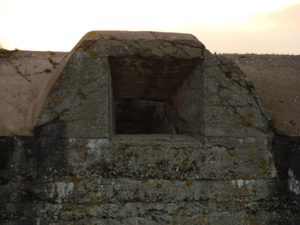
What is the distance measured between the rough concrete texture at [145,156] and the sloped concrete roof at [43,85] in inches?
6.8

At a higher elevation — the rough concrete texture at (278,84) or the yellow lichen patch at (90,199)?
the rough concrete texture at (278,84)

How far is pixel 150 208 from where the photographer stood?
2.41 m

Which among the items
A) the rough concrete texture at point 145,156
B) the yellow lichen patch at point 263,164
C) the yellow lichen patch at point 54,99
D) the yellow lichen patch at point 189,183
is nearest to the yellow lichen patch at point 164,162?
the rough concrete texture at point 145,156

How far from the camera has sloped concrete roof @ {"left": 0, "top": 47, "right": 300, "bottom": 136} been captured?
2494mm

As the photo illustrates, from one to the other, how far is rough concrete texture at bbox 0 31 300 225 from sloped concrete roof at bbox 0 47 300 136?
17cm

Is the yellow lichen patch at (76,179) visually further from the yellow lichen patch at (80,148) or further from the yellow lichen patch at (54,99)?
the yellow lichen patch at (54,99)

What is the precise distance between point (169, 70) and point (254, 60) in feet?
7.82

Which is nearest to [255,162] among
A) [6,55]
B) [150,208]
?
[150,208]

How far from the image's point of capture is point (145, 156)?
244cm

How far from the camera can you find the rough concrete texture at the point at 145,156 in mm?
2307

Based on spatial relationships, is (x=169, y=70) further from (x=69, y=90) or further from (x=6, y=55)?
(x=6, y=55)

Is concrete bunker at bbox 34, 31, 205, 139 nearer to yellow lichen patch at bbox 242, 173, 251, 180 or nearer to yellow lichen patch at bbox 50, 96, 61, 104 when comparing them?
yellow lichen patch at bbox 50, 96, 61, 104

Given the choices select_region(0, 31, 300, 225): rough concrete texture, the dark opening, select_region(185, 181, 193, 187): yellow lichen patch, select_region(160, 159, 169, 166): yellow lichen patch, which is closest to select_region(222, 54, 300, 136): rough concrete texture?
select_region(0, 31, 300, 225): rough concrete texture

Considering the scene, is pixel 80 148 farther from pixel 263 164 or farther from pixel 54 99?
pixel 263 164
